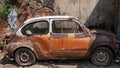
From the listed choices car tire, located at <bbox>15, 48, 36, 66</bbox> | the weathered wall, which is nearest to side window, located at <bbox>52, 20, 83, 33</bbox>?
car tire, located at <bbox>15, 48, 36, 66</bbox>

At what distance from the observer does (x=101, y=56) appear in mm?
10461

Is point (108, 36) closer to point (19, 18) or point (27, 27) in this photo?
point (27, 27)

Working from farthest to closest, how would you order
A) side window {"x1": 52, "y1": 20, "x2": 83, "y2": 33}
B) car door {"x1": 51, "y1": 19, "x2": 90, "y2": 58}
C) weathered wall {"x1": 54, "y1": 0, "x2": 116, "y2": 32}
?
weathered wall {"x1": 54, "y1": 0, "x2": 116, "y2": 32} → side window {"x1": 52, "y1": 20, "x2": 83, "y2": 33} → car door {"x1": 51, "y1": 19, "x2": 90, "y2": 58}

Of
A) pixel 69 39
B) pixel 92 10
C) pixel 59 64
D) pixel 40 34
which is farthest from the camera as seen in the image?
pixel 92 10

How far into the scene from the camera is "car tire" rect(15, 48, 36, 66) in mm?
10434

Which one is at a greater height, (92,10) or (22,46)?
(92,10)

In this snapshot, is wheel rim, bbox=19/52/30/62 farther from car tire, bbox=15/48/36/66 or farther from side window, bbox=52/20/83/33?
side window, bbox=52/20/83/33

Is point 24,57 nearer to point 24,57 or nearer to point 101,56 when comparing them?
point 24,57

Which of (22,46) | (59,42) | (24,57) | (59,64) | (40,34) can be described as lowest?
(59,64)

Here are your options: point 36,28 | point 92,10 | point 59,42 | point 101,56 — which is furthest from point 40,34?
point 92,10

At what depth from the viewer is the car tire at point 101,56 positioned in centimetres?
1038

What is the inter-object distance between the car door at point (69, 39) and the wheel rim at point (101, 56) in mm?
489

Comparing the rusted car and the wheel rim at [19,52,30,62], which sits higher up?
the rusted car

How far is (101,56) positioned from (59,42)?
1608 millimetres
